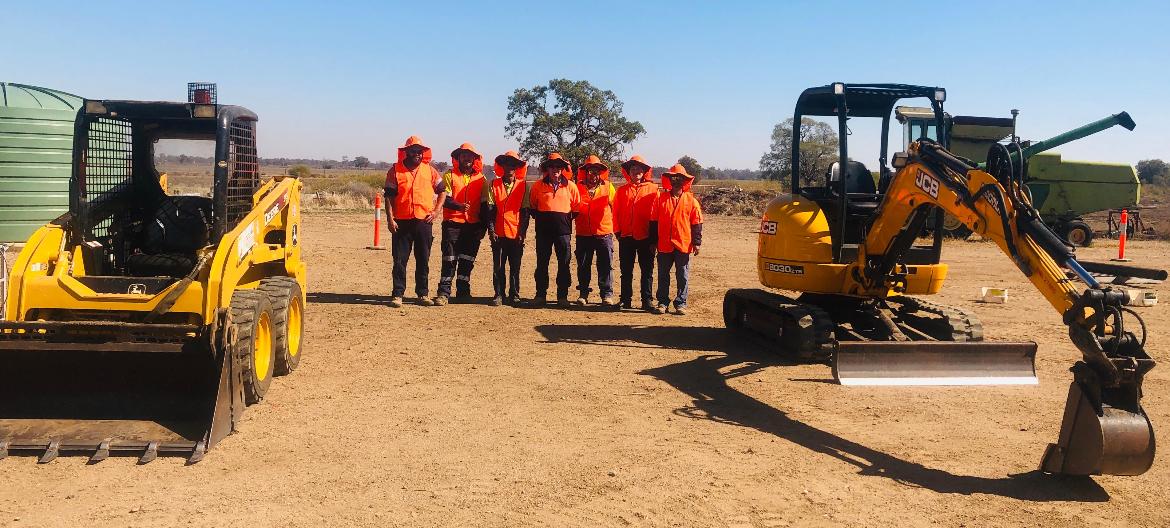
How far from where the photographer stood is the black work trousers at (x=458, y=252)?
476 inches

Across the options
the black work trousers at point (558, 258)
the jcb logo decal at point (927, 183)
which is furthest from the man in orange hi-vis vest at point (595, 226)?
the jcb logo decal at point (927, 183)

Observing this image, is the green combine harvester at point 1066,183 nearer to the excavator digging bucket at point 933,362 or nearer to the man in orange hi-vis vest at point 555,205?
the man in orange hi-vis vest at point 555,205

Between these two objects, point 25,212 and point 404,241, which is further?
point 25,212

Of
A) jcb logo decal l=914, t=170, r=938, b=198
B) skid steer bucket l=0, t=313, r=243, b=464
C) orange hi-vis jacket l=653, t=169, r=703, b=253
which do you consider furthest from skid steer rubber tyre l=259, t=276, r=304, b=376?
jcb logo decal l=914, t=170, r=938, b=198

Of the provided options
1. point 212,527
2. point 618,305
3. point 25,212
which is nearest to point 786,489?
point 212,527

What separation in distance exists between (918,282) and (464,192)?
6.09 m

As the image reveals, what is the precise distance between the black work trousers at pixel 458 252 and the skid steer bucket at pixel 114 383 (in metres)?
5.79

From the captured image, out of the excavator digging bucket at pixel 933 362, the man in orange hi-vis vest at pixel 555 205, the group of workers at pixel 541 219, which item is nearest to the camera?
the excavator digging bucket at pixel 933 362

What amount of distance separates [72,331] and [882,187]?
23.6ft

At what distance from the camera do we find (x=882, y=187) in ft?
29.3

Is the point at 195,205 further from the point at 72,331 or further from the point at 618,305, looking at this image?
the point at 618,305

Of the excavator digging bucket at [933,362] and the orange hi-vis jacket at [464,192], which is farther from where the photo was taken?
the orange hi-vis jacket at [464,192]

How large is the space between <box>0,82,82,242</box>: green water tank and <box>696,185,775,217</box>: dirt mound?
77.4ft

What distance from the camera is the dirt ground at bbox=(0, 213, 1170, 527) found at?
494cm
